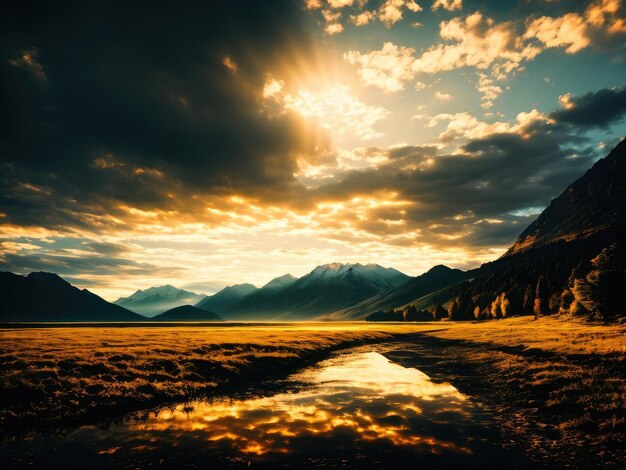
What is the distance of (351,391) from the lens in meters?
33.3

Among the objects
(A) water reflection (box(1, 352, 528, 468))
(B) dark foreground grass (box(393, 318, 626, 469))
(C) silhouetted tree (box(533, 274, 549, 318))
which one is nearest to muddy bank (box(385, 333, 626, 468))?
(B) dark foreground grass (box(393, 318, 626, 469))

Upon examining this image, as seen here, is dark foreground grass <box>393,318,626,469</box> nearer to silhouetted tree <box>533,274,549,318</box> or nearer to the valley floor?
the valley floor

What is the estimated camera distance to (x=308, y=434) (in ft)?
69.8

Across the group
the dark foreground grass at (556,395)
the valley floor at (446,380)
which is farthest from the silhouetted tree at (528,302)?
the dark foreground grass at (556,395)

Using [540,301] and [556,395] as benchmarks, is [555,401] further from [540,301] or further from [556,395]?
[540,301]

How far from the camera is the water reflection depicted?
1766cm

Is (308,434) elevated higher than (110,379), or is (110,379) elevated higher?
(110,379)

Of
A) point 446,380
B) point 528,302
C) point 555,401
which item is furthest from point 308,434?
point 528,302

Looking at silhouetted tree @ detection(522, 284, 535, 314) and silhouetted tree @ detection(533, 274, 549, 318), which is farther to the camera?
silhouetted tree @ detection(522, 284, 535, 314)

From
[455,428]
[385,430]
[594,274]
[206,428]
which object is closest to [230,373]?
[206,428]

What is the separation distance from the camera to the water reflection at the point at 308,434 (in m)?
17.7

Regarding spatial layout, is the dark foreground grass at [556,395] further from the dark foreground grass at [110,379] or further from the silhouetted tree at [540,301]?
the silhouetted tree at [540,301]

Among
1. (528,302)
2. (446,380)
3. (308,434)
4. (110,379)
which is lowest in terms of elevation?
(446,380)

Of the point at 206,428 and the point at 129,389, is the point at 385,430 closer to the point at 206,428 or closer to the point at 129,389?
A: the point at 206,428
